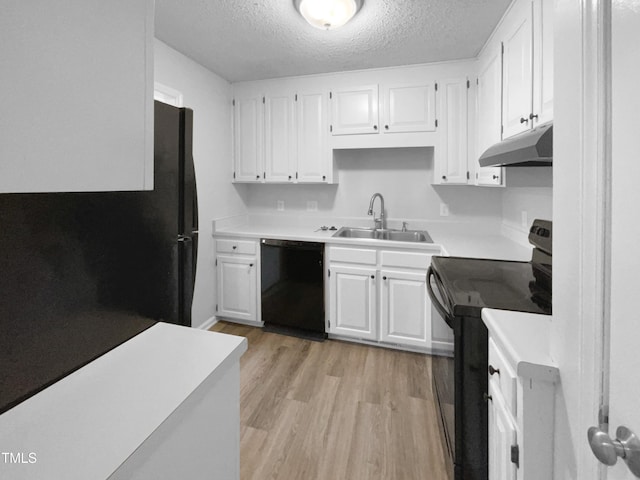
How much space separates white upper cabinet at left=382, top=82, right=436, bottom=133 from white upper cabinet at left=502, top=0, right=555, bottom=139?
31.1 inches

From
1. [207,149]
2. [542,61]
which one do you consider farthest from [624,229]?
[207,149]

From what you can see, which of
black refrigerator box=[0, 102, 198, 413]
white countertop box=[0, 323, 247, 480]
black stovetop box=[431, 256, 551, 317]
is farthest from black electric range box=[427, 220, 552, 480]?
black refrigerator box=[0, 102, 198, 413]

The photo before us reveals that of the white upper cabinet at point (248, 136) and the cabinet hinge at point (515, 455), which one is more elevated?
the white upper cabinet at point (248, 136)

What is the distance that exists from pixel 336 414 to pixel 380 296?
1055 millimetres

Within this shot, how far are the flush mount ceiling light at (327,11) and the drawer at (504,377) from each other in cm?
190

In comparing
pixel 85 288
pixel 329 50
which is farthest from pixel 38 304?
pixel 329 50

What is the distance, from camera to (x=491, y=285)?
1452 millimetres

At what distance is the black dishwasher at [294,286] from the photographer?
2865 millimetres

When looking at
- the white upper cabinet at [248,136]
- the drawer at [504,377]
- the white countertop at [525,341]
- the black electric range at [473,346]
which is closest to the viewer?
the white countertop at [525,341]

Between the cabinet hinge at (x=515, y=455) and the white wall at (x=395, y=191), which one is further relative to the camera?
the white wall at (x=395, y=191)

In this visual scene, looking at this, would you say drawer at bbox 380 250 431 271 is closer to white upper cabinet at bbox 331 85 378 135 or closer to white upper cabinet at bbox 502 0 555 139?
white upper cabinet at bbox 502 0 555 139

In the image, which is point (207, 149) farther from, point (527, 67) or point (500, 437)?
point (500, 437)

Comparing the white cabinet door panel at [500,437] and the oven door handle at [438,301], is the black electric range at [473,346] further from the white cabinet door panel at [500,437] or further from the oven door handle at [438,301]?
the white cabinet door panel at [500,437]

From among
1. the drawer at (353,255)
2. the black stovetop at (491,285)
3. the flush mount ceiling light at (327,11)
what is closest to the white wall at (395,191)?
the drawer at (353,255)
